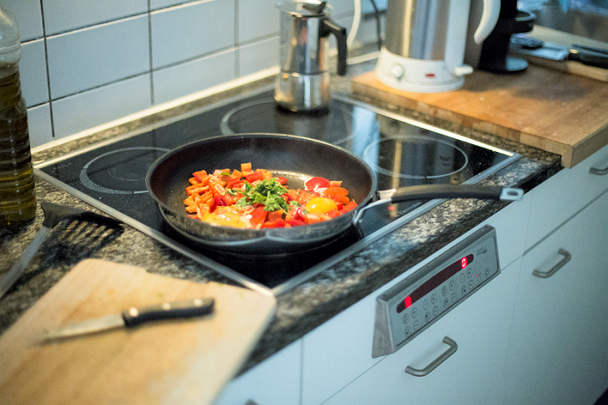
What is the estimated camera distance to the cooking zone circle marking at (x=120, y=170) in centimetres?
109

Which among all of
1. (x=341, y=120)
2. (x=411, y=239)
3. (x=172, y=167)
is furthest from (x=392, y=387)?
(x=341, y=120)

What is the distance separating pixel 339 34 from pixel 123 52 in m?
0.46

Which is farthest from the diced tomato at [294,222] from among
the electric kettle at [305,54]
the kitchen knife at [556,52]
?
the kitchen knife at [556,52]

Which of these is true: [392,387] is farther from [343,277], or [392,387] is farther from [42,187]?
[42,187]

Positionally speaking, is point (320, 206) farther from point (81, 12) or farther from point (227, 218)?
point (81, 12)

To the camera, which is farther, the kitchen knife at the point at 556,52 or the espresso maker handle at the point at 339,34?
the kitchen knife at the point at 556,52

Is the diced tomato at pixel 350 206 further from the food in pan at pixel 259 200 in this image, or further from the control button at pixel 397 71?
the control button at pixel 397 71

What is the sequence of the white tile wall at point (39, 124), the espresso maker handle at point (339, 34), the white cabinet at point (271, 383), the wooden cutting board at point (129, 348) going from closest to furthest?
the wooden cutting board at point (129, 348), the white cabinet at point (271, 383), the white tile wall at point (39, 124), the espresso maker handle at point (339, 34)

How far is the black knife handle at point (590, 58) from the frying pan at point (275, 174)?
0.86 m

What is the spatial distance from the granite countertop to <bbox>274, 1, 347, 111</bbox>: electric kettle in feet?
1.49

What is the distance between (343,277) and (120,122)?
0.73m

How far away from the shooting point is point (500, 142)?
130 cm

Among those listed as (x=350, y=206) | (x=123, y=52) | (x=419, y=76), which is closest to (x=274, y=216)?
(x=350, y=206)

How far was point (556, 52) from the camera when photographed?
5.46 feet
